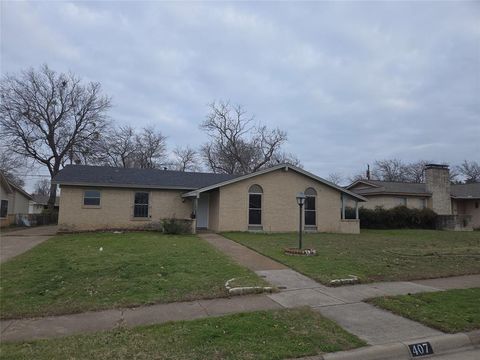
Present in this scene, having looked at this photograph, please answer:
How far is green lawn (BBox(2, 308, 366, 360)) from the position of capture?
471 centimetres

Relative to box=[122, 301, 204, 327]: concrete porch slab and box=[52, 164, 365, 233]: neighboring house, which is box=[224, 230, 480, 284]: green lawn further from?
box=[52, 164, 365, 233]: neighboring house

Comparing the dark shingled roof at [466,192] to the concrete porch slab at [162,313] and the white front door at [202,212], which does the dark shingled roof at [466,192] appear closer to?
the white front door at [202,212]

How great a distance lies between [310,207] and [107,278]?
1577 centimetres

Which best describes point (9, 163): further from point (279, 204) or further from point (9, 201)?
point (279, 204)

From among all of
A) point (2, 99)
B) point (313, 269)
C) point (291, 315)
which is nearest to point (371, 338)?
point (291, 315)

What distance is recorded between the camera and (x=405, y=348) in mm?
5105

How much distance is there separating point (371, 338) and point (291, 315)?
1.35 metres

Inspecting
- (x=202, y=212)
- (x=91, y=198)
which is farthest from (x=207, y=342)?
(x=202, y=212)

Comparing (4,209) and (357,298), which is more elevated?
(4,209)

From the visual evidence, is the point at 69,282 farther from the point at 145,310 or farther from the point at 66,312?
the point at 145,310

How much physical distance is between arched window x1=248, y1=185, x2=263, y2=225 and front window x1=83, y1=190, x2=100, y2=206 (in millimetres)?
8982

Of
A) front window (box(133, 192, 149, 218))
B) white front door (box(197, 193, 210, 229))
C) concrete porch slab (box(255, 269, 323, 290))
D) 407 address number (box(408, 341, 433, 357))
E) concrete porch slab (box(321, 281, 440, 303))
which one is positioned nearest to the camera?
407 address number (box(408, 341, 433, 357))

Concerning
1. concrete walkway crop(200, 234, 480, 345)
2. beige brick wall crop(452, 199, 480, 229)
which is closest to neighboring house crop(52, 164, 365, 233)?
concrete walkway crop(200, 234, 480, 345)

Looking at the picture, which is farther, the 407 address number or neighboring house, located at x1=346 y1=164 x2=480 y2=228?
neighboring house, located at x1=346 y1=164 x2=480 y2=228
